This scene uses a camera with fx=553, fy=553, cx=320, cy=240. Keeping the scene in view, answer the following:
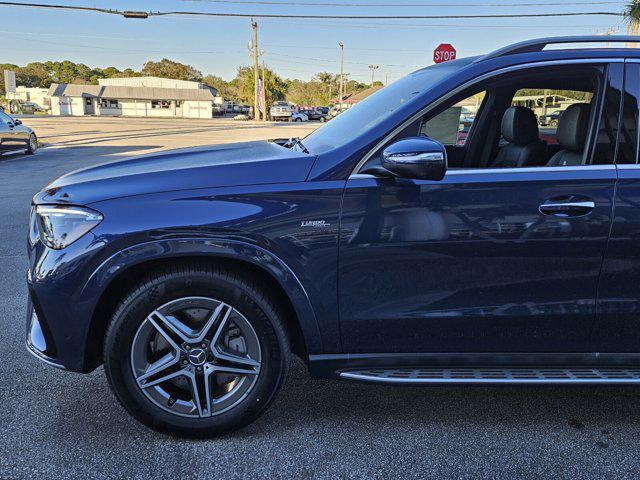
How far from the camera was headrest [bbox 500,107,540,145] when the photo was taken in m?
3.27

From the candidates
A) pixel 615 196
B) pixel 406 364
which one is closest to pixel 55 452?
pixel 406 364

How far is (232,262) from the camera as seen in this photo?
8.28 feet

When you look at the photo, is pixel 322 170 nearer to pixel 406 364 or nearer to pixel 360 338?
pixel 360 338

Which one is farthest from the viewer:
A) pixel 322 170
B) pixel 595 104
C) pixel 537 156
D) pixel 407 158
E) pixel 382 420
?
pixel 537 156

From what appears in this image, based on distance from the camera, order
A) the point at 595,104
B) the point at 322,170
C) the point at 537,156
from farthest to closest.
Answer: the point at 537,156 → the point at 595,104 → the point at 322,170

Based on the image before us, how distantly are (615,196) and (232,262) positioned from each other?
173 cm

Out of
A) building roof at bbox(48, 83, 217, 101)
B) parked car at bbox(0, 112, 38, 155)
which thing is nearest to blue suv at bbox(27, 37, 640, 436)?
parked car at bbox(0, 112, 38, 155)

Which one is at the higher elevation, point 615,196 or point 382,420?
point 615,196

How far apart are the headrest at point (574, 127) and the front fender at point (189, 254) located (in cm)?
160

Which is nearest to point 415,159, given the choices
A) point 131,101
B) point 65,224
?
point 65,224

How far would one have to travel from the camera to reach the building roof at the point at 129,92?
7475 cm

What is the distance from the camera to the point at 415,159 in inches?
91.7

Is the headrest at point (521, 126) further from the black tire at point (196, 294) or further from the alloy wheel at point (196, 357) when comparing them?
the alloy wheel at point (196, 357)

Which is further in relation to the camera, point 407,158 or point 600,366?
point 600,366
